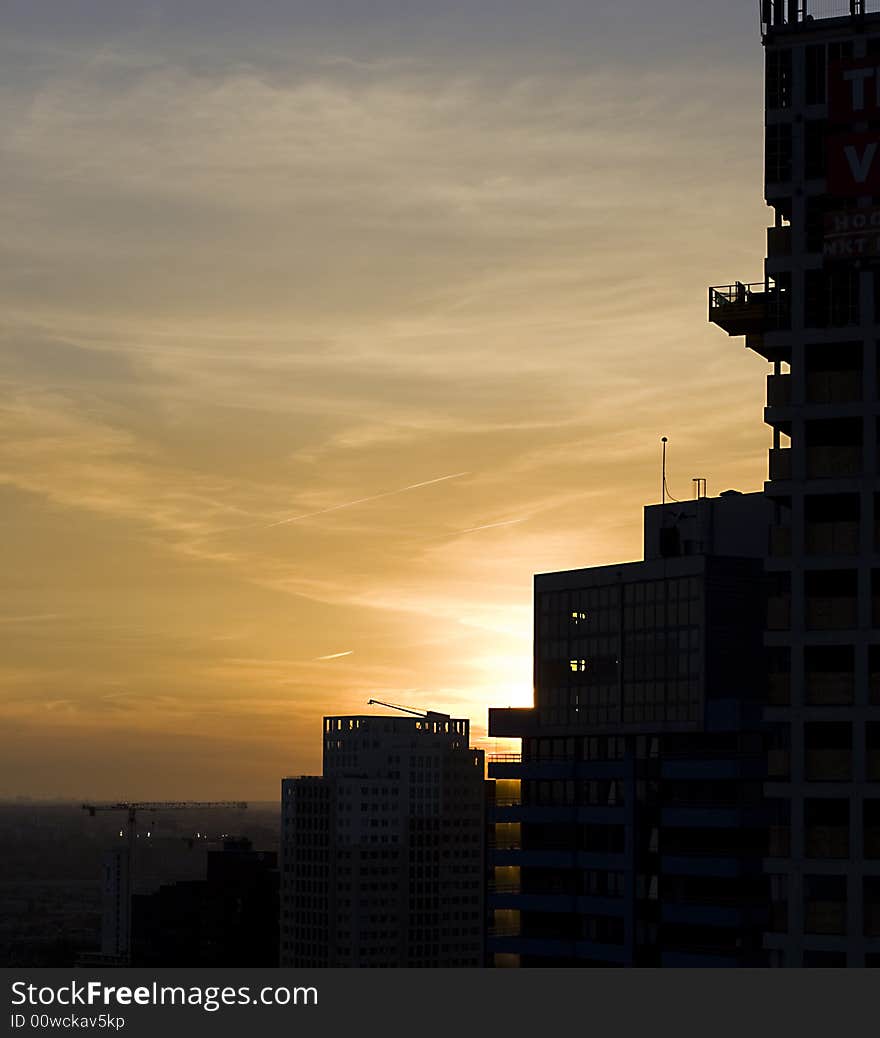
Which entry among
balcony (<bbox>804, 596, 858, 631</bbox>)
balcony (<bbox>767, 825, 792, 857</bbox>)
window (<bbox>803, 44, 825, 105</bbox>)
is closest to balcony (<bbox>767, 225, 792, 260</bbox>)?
window (<bbox>803, 44, 825, 105</bbox>)

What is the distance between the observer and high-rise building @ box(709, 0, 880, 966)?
10212cm

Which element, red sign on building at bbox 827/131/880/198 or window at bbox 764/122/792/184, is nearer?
red sign on building at bbox 827/131/880/198

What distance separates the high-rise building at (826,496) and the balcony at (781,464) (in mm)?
112

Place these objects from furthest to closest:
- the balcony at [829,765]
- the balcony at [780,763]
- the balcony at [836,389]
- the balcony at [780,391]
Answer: the balcony at [780,391]
the balcony at [836,389]
the balcony at [780,763]
the balcony at [829,765]

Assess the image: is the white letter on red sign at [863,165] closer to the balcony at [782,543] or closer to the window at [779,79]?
the window at [779,79]

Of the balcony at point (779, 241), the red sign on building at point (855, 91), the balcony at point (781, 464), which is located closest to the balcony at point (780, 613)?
the balcony at point (781, 464)

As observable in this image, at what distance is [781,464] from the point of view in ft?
350

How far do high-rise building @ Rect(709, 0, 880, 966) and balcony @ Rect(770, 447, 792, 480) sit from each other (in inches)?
4.4

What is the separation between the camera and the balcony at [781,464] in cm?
10631

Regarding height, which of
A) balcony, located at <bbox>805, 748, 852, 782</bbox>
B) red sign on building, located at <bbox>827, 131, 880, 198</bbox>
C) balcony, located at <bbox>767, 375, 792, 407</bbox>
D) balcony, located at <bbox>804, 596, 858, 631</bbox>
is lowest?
balcony, located at <bbox>805, 748, 852, 782</bbox>

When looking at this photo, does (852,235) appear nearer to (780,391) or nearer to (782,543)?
(780,391)

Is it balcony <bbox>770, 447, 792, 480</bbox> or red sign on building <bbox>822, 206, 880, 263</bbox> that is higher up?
red sign on building <bbox>822, 206, 880, 263</bbox>

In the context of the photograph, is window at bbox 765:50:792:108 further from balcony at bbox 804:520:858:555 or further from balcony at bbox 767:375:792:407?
balcony at bbox 804:520:858:555
